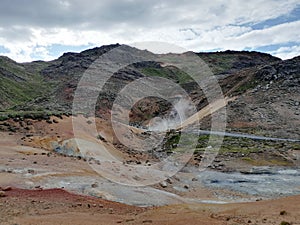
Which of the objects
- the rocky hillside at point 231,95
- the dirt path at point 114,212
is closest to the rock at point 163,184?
the dirt path at point 114,212

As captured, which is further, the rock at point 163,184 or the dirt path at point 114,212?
the rock at point 163,184

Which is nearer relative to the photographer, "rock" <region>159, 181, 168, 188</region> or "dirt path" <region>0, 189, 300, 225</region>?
"dirt path" <region>0, 189, 300, 225</region>

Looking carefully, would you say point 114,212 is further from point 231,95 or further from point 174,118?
point 231,95

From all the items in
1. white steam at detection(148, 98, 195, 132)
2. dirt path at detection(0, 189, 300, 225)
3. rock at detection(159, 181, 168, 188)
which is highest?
white steam at detection(148, 98, 195, 132)

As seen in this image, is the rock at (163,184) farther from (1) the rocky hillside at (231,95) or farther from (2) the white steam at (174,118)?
(2) the white steam at (174,118)

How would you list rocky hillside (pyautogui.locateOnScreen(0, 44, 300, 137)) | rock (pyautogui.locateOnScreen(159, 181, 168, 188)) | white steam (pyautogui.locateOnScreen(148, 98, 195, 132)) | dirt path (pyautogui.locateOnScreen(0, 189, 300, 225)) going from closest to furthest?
1. dirt path (pyautogui.locateOnScreen(0, 189, 300, 225))
2. rock (pyautogui.locateOnScreen(159, 181, 168, 188))
3. rocky hillside (pyautogui.locateOnScreen(0, 44, 300, 137))
4. white steam (pyautogui.locateOnScreen(148, 98, 195, 132))

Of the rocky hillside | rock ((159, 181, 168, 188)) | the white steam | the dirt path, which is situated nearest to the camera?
the dirt path

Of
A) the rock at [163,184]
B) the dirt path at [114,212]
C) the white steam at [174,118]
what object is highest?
the white steam at [174,118]

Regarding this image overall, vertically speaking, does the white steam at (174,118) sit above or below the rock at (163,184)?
above

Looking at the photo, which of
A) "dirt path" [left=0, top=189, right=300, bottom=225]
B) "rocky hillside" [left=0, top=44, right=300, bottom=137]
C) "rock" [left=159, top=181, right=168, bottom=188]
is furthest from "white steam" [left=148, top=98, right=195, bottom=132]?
"dirt path" [left=0, top=189, right=300, bottom=225]

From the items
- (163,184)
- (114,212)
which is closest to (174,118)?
(163,184)

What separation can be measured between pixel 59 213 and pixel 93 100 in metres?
52.7

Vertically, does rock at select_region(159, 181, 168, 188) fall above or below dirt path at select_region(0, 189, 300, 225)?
below

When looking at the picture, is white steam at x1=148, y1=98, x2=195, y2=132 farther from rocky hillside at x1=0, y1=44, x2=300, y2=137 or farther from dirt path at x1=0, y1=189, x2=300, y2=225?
dirt path at x1=0, y1=189, x2=300, y2=225
